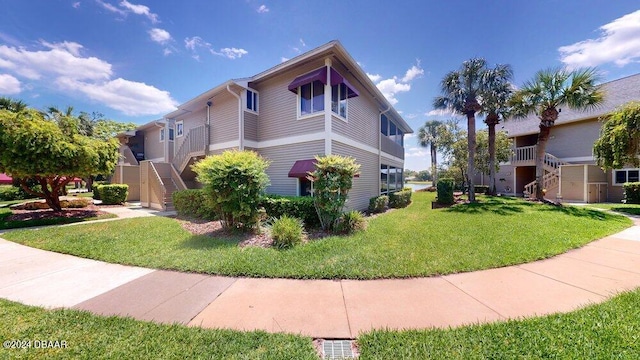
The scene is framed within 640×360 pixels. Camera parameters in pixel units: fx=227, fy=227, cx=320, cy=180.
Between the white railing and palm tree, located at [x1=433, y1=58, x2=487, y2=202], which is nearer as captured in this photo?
the white railing

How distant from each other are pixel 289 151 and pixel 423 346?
29.9 feet

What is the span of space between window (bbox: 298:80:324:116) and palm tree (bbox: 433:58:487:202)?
1005cm

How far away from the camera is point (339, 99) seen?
1036 centimetres

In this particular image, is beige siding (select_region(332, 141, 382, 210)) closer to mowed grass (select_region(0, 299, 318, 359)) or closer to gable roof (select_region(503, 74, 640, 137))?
mowed grass (select_region(0, 299, 318, 359))

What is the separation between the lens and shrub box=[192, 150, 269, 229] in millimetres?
7191

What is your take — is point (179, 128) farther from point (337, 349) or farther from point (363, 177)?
point (337, 349)

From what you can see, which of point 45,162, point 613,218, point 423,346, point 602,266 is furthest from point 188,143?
point 613,218

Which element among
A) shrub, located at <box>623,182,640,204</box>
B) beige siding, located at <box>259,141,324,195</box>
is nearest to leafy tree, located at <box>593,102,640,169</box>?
shrub, located at <box>623,182,640,204</box>

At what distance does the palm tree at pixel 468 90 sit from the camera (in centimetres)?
1427

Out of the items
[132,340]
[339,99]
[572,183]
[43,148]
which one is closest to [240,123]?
[339,99]

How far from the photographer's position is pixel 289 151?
35.0 feet

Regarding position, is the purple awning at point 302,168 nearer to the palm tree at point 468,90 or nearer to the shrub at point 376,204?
the shrub at point 376,204

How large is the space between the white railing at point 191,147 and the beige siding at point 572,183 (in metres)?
26.7

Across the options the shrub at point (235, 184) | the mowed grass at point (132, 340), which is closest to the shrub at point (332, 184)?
the shrub at point (235, 184)
